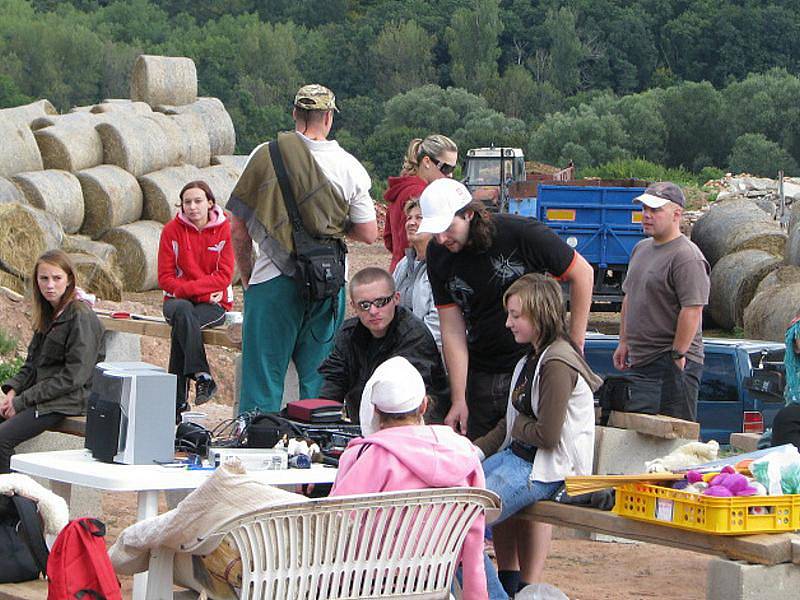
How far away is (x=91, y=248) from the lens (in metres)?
18.8

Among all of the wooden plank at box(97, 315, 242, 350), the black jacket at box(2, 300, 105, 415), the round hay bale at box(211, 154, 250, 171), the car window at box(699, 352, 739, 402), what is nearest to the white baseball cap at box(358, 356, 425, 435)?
the black jacket at box(2, 300, 105, 415)

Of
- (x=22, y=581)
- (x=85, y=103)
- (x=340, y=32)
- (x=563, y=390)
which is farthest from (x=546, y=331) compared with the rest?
(x=340, y=32)

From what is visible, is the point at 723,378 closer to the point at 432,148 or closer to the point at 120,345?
the point at 432,148

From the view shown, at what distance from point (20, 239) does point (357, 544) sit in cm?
1214

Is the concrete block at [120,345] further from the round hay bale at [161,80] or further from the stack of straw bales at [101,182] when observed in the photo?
the round hay bale at [161,80]

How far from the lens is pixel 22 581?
5.50 metres

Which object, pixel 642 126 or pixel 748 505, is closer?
pixel 748 505

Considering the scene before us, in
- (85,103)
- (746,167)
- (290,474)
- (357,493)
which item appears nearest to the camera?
(357,493)

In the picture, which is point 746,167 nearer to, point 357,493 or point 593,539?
point 593,539

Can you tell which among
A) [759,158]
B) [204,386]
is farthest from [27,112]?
[759,158]

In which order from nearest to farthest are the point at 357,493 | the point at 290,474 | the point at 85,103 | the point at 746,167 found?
1. the point at 357,493
2. the point at 290,474
3. the point at 746,167
4. the point at 85,103

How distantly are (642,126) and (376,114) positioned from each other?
1626cm

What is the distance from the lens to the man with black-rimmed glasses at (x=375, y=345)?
6.45m

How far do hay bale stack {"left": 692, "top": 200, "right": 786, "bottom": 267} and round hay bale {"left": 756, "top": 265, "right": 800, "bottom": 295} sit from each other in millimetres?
2990
